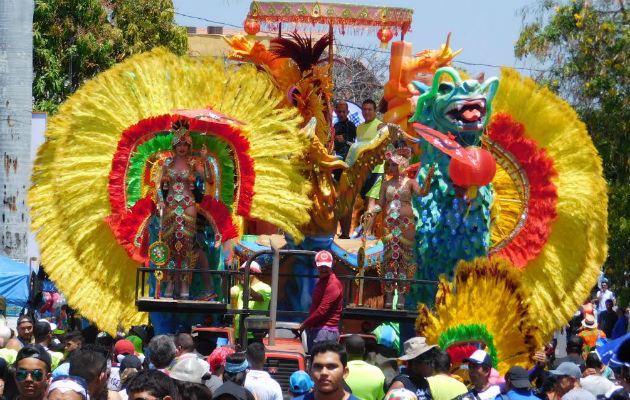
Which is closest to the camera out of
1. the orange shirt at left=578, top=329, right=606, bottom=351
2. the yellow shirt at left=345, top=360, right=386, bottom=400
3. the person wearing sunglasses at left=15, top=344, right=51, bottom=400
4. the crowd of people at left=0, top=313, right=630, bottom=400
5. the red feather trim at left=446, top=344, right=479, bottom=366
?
the crowd of people at left=0, top=313, right=630, bottom=400

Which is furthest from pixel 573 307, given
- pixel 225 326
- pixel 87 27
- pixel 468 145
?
pixel 87 27

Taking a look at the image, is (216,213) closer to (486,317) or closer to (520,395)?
(486,317)

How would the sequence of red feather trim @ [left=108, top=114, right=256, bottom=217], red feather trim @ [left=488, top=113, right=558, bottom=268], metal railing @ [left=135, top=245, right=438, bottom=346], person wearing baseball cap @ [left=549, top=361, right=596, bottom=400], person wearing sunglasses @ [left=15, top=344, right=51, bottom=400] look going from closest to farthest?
person wearing sunglasses @ [left=15, top=344, right=51, bottom=400] → person wearing baseball cap @ [left=549, top=361, right=596, bottom=400] → metal railing @ [left=135, top=245, right=438, bottom=346] → red feather trim @ [left=108, top=114, right=256, bottom=217] → red feather trim @ [left=488, top=113, right=558, bottom=268]

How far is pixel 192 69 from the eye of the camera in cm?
1324

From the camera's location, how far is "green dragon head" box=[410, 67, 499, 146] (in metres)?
12.6

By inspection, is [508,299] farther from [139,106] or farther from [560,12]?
[560,12]

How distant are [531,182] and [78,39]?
14.5 metres

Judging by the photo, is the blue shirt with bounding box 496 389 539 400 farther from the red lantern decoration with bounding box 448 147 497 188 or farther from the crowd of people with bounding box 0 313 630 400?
the red lantern decoration with bounding box 448 147 497 188

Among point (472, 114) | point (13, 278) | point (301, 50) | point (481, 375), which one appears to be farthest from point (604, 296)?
point (481, 375)

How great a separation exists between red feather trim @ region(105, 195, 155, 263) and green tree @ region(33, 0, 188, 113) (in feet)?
41.5

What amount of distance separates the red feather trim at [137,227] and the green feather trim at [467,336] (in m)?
3.98

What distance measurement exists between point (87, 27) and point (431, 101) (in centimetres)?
1475

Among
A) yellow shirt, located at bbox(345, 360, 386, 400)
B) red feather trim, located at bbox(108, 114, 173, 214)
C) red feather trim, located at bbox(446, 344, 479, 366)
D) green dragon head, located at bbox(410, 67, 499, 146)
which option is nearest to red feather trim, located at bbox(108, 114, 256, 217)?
red feather trim, located at bbox(108, 114, 173, 214)

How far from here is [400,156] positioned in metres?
12.5
